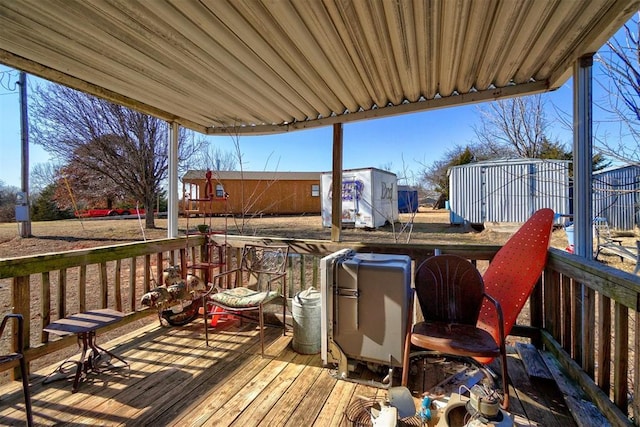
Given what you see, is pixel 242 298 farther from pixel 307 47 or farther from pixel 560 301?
pixel 560 301

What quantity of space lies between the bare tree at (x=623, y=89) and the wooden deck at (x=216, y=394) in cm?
223

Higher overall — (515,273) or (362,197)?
(362,197)

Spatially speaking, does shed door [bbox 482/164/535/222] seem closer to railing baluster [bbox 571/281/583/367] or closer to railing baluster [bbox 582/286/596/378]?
railing baluster [bbox 571/281/583/367]

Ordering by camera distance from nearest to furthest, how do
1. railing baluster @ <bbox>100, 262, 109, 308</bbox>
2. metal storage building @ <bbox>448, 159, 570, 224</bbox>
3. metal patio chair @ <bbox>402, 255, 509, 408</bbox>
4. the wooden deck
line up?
the wooden deck
metal patio chair @ <bbox>402, 255, 509, 408</bbox>
railing baluster @ <bbox>100, 262, 109, 308</bbox>
metal storage building @ <bbox>448, 159, 570, 224</bbox>

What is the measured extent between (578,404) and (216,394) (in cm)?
212

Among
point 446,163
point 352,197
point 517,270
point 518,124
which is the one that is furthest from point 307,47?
point 446,163

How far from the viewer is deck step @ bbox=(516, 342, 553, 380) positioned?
1.96 m

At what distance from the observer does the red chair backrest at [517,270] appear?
2.06 meters

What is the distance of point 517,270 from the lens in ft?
7.23

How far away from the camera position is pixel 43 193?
33.3ft

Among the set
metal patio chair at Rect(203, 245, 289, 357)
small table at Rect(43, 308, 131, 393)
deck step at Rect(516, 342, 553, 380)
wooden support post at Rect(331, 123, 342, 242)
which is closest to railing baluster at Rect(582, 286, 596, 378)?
deck step at Rect(516, 342, 553, 380)

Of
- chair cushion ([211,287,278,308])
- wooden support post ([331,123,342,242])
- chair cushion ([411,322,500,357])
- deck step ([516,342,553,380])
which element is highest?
wooden support post ([331,123,342,242])

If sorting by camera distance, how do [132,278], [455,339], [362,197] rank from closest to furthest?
[455,339] → [132,278] → [362,197]

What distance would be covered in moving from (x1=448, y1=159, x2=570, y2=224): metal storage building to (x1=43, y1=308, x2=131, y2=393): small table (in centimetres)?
1010
